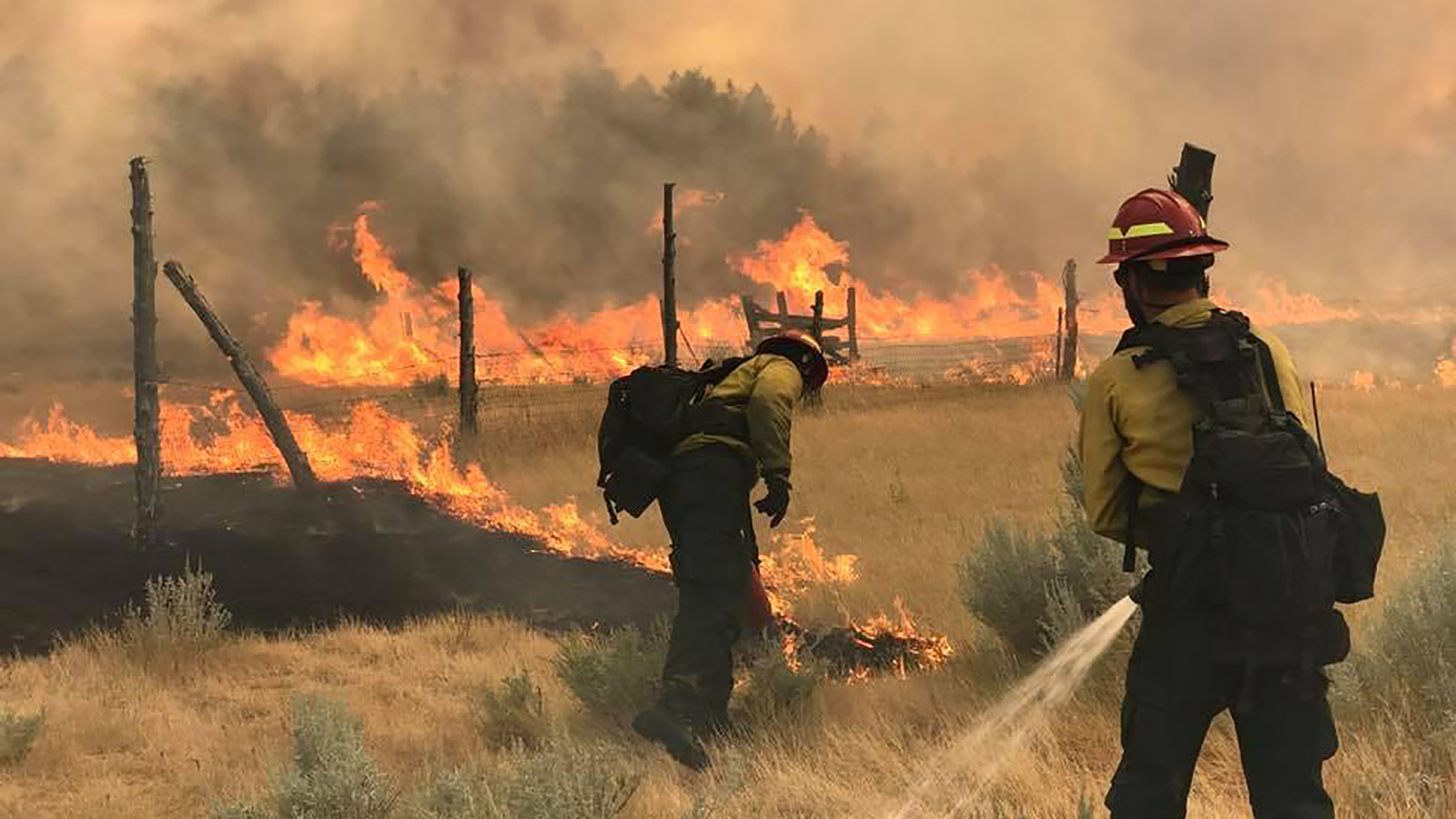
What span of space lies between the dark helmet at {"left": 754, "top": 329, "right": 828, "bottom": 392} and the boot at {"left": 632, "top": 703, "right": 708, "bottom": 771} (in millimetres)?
1840

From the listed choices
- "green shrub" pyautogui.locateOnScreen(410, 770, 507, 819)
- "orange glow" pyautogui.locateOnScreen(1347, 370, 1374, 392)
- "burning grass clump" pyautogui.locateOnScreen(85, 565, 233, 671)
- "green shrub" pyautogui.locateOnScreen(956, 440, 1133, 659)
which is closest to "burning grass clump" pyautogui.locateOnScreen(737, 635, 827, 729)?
"green shrub" pyautogui.locateOnScreen(956, 440, 1133, 659)

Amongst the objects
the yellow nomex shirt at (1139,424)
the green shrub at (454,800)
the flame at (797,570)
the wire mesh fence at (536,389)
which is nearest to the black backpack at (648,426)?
the green shrub at (454,800)

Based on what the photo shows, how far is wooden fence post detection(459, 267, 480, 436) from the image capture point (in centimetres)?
1650

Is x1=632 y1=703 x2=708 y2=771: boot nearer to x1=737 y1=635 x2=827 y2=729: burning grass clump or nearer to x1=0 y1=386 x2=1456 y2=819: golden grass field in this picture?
x1=0 y1=386 x2=1456 y2=819: golden grass field

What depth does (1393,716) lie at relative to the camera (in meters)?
4.43

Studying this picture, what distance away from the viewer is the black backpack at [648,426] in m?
5.14

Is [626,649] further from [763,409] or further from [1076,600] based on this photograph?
[1076,600]

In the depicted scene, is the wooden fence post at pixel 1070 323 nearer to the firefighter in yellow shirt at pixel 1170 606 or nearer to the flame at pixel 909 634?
the flame at pixel 909 634

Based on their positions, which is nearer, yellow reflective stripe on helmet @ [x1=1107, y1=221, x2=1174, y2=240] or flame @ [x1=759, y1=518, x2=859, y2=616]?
yellow reflective stripe on helmet @ [x1=1107, y1=221, x2=1174, y2=240]

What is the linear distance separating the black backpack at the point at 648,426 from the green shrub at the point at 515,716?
46.0 inches

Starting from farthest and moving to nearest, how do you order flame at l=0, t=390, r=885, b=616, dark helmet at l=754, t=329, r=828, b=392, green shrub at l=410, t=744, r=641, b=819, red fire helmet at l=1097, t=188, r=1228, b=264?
flame at l=0, t=390, r=885, b=616 → dark helmet at l=754, t=329, r=828, b=392 → green shrub at l=410, t=744, r=641, b=819 → red fire helmet at l=1097, t=188, r=1228, b=264

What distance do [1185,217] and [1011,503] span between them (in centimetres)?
860

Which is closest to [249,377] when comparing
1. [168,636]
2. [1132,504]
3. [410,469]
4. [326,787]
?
[410,469]

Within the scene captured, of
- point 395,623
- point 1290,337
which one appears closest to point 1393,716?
point 395,623
